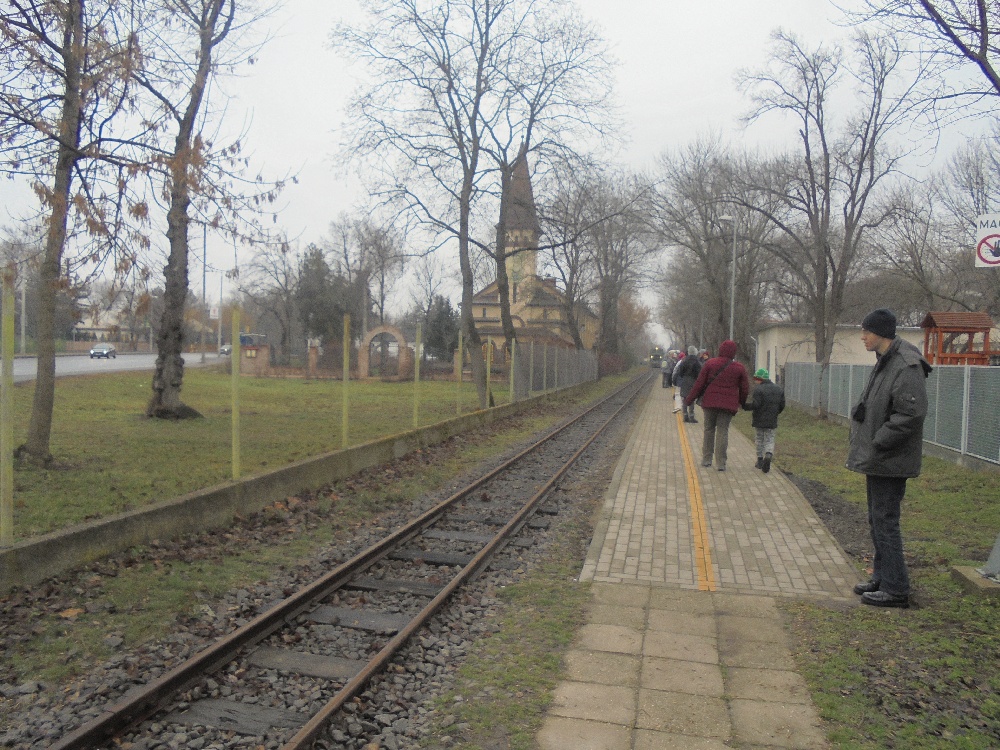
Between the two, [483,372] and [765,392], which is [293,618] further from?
[483,372]

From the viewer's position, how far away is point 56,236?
7891mm

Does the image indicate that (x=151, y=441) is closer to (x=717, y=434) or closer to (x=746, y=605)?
(x=717, y=434)

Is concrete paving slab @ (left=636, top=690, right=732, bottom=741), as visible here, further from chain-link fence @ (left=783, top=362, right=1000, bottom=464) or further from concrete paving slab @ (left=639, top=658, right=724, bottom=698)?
chain-link fence @ (left=783, top=362, right=1000, bottom=464)

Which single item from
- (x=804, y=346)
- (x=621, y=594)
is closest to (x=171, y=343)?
(x=621, y=594)

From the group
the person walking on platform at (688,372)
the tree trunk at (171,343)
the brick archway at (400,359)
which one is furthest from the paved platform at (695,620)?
the brick archway at (400,359)

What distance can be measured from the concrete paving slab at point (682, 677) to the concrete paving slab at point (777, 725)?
217 mm

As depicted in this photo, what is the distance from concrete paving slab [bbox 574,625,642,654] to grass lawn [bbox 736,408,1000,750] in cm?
98

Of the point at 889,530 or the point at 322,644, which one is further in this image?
the point at 889,530

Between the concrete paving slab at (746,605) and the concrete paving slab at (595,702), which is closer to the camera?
the concrete paving slab at (595,702)

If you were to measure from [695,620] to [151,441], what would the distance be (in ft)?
30.3

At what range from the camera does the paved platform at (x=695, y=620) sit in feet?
13.1

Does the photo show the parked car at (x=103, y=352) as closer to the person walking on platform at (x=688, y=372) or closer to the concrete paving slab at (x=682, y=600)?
the person walking on platform at (x=688, y=372)

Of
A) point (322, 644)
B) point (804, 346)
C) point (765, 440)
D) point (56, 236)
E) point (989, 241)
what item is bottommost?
point (322, 644)

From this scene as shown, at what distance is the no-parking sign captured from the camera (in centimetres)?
597
